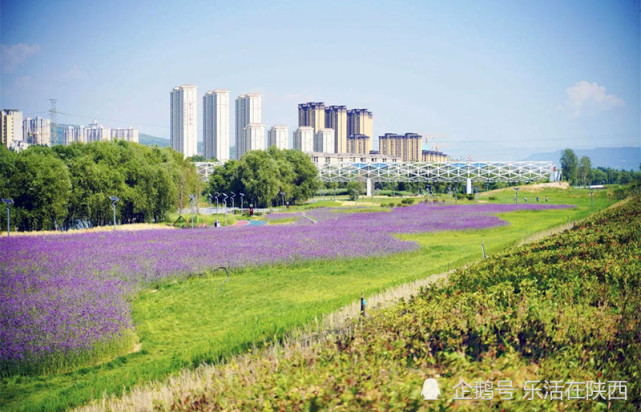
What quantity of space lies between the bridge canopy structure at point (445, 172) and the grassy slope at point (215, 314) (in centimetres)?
10425

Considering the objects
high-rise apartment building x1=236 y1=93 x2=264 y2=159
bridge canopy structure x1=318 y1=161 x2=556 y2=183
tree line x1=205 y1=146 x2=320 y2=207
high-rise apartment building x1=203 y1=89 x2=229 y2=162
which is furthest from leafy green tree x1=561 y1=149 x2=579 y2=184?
high-rise apartment building x1=203 y1=89 x2=229 y2=162

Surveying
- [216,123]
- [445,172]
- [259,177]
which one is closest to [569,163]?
[445,172]

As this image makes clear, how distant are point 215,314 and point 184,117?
174833 millimetres

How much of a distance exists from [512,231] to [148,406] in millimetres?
33268

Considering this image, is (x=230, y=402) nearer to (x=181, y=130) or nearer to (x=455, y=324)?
(x=455, y=324)

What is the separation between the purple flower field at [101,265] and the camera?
10.4m

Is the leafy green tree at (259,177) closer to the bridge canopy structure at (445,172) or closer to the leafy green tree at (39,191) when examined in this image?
the leafy green tree at (39,191)

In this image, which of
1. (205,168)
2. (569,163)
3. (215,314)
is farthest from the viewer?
(569,163)

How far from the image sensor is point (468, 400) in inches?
205

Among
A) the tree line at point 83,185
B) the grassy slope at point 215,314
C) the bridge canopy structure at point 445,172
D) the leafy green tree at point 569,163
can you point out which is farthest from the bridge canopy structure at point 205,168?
the grassy slope at point 215,314

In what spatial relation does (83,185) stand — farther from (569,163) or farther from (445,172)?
(569,163)

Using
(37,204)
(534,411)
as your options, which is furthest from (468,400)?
(37,204)

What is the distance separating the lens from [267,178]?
245 ft

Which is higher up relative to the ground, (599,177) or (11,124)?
(11,124)
